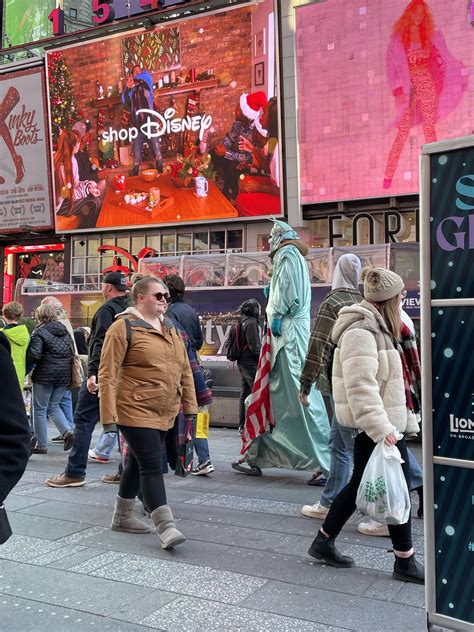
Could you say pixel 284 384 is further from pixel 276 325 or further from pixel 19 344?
pixel 19 344

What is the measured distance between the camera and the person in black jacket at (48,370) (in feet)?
26.9

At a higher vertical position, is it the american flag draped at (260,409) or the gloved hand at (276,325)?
the gloved hand at (276,325)

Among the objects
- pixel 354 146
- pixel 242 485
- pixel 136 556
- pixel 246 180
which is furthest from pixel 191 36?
pixel 136 556

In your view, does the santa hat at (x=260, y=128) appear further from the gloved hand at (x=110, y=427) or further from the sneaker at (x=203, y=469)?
the gloved hand at (x=110, y=427)

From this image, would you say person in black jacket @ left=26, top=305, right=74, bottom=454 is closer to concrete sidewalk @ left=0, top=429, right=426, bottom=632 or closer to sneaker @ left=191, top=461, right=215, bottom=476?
sneaker @ left=191, top=461, right=215, bottom=476

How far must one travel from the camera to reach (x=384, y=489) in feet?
11.6

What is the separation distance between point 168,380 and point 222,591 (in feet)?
4.69

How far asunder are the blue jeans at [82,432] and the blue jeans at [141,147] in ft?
70.9

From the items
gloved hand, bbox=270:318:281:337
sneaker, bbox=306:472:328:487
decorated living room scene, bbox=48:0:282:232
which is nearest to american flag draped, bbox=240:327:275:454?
gloved hand, bbox=270:318:281:337

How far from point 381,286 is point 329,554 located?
5.35ft

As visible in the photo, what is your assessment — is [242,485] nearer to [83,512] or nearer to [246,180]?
[83,512]

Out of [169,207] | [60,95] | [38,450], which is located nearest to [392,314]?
[38,450]

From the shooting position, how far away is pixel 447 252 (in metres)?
2.60

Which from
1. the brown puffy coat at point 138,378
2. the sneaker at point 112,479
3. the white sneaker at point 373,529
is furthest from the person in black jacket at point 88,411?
the white sneaker at point 373,529
